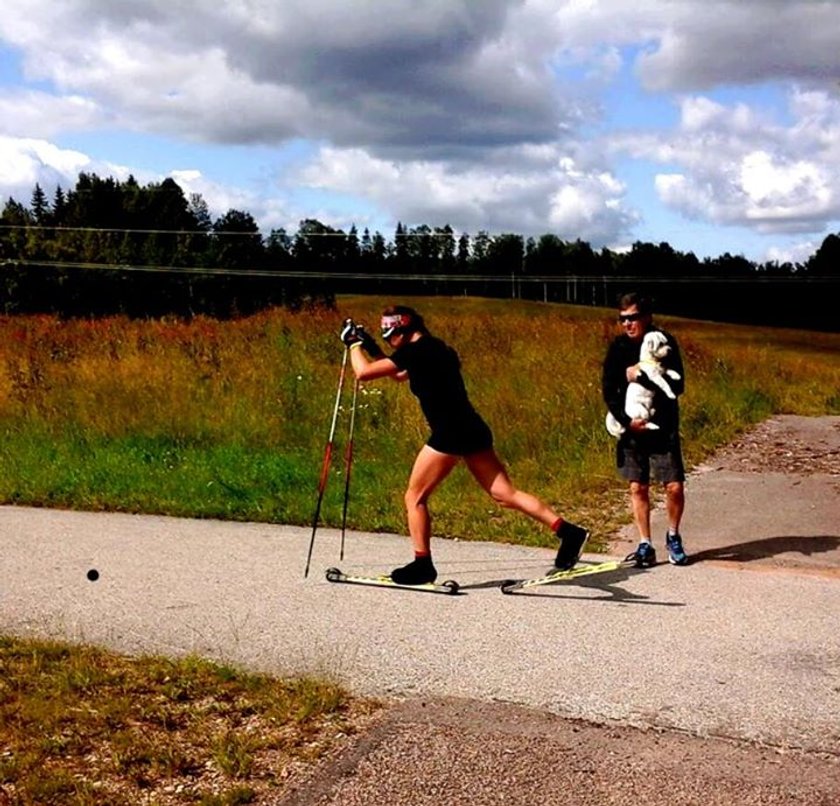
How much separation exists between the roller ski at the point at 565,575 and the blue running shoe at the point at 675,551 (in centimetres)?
32

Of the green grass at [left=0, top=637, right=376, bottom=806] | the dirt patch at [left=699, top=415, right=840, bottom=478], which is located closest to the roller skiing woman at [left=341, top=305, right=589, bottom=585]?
the green grass at [left=0, top=637, right=376, bottom=806]

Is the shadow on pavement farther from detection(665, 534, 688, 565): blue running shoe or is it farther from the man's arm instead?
the man's arm

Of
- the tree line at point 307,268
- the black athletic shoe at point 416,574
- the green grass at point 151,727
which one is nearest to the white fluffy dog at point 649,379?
the black athletic shoe at point 416,574

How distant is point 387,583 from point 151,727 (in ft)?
8.22

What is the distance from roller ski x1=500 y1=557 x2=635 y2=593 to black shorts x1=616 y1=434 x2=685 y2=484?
2.06ft

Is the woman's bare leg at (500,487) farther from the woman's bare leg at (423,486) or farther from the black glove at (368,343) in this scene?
the black glove at (368,343)

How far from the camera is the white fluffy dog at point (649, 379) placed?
7.16 meters

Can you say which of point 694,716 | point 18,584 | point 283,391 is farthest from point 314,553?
point 283,391

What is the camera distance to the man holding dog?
720 centimetres

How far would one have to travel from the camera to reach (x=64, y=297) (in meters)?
70.9

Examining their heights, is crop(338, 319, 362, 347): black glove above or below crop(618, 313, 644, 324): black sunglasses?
below

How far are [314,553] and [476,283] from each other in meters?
86.3

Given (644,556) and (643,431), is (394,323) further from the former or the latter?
(644,556)

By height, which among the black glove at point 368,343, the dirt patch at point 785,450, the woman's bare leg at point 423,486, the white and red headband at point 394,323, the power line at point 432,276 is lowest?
the dirt patch at point 785,450
